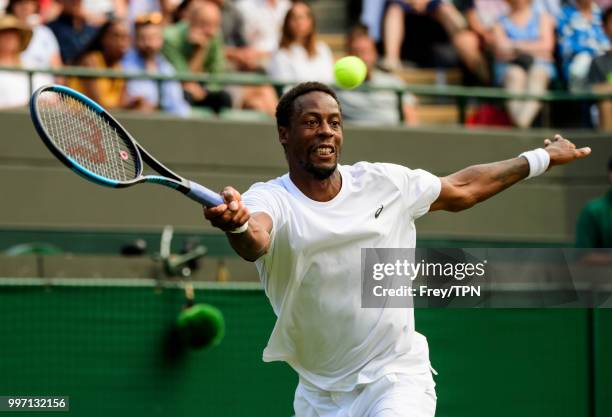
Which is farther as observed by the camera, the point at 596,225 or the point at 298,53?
the point at 298,53

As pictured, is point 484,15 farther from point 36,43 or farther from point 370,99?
point 36,43

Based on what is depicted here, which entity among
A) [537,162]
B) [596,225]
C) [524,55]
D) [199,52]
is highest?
[524,55]

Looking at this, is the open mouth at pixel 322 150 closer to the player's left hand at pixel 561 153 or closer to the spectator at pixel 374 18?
the player's left hand at pixel 561 153

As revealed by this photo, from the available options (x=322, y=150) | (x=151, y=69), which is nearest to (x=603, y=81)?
(x=151, y=69)

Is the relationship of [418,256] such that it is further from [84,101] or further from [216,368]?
[84,101]

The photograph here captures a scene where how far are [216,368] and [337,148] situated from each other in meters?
3.09

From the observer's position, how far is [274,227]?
219 inches

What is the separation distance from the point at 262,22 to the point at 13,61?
7.29 ft

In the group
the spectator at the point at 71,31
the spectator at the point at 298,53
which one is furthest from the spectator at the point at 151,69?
the spectator at the point at 298,53

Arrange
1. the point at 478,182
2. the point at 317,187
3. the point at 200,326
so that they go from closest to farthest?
the point at 317,187 < the point at 478,182 < the point at 200,326

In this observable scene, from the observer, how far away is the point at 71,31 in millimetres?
10250

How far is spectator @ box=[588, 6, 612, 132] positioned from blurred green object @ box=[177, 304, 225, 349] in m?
4.52

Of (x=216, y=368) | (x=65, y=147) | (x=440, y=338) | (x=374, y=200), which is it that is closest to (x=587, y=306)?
(x=440, y=338)

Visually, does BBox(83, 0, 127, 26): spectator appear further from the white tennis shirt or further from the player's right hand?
the player's right hand
